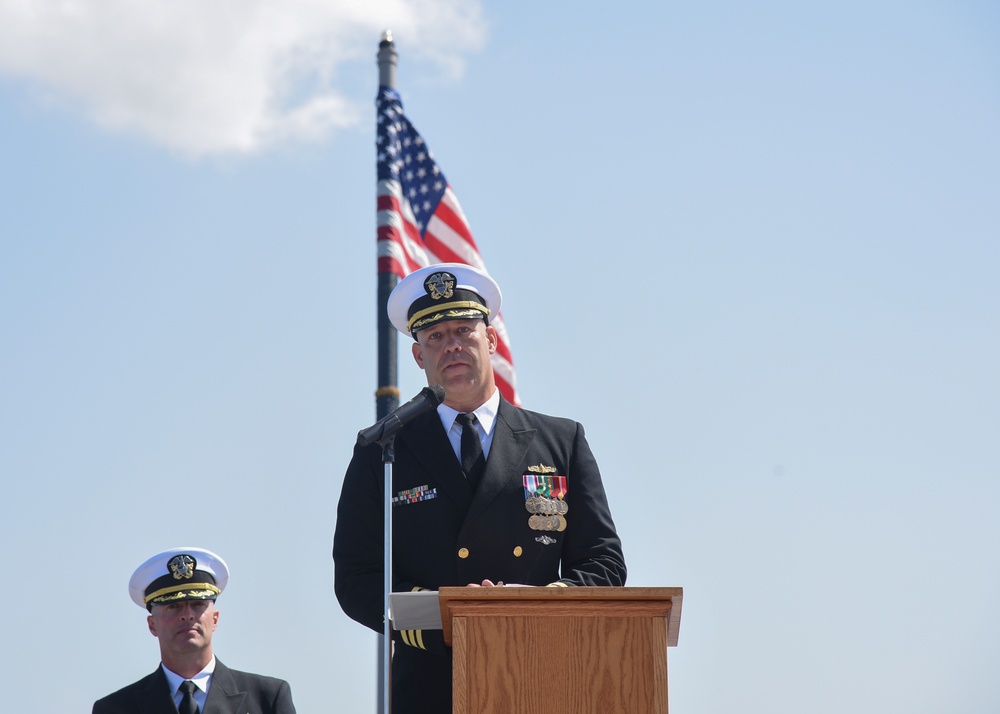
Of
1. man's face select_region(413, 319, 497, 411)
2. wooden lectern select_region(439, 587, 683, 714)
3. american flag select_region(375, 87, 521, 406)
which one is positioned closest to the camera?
wooden lectern select_region(439, 587, 683, 714)

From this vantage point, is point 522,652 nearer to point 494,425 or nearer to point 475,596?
point 475,596

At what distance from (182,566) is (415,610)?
372 cm

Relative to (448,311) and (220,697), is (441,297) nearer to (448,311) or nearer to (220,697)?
(448,311)

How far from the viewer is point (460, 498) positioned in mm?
4895

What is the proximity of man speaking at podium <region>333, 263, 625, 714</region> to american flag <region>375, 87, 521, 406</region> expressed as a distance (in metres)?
6.05

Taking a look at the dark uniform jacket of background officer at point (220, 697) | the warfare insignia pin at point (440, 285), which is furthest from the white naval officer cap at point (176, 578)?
the warfare insignia pin at point (440, 285)

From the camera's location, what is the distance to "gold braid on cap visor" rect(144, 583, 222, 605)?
7.19 metres

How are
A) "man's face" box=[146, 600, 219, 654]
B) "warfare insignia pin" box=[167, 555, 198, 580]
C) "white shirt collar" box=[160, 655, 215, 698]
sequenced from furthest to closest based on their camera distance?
"warfare insignia pin" box=[167, 555, 198, 580], "man's face" box=[146, 600, 219, 654], "white shirt collar" box=[160, 655, 215, 698]

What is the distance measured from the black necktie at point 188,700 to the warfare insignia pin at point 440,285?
111 inches

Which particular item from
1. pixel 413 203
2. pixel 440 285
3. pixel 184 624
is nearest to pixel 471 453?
pixel 440 285

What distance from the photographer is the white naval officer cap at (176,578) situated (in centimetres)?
722

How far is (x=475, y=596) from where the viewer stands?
3617mm

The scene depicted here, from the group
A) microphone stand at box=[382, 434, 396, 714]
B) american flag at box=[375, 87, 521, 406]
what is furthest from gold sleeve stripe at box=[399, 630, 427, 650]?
american flag at box=[375, 87, 521, 406]

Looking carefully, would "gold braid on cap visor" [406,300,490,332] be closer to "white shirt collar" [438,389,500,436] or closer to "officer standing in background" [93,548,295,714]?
"white shirt collar" [438,389,500,436]
